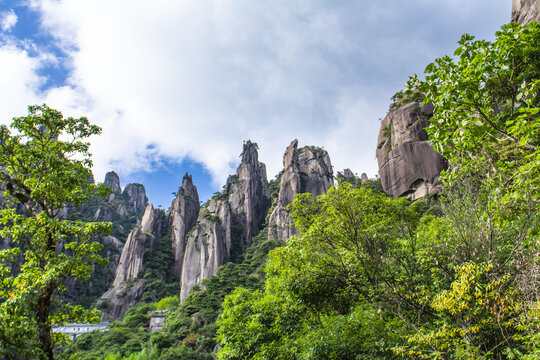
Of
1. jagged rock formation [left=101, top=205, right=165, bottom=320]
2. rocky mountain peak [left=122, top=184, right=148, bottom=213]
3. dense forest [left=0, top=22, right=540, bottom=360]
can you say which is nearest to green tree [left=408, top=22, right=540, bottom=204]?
dense forest [left=0, top=22, right=540, bottom=360]

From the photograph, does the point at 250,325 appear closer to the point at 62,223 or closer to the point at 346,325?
the point at 346,325

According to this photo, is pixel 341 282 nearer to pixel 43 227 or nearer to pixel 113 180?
pixel 43 227

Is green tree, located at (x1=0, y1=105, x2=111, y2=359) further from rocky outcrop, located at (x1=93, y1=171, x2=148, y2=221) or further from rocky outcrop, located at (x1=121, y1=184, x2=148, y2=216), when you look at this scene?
rocky outcrop, located at (x1=121, y1=184, x2=148, y2=216)

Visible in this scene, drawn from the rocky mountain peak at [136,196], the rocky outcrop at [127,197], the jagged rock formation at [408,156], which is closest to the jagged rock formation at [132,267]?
the rocky outcrop at [127,197]

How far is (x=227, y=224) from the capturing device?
53125 mm

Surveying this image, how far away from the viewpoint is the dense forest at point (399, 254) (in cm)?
418

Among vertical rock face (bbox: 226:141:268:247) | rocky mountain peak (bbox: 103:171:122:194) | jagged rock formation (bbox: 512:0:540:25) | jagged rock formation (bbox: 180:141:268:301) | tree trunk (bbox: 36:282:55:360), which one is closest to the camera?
tree trunk (bbox: 36:282:55:360)

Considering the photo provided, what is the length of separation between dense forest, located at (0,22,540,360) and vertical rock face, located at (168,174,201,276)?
148 ft

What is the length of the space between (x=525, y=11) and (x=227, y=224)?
148 feet

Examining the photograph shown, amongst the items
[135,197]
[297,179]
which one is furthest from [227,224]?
[135,197]

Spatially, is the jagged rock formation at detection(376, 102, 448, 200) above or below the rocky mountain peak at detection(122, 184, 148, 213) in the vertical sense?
below

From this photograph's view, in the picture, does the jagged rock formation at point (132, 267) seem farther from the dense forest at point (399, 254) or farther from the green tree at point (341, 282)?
the green tree at point (341, 282)

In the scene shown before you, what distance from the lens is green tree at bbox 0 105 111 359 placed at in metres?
4.81

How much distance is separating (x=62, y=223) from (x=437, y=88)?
6587 millimetres
